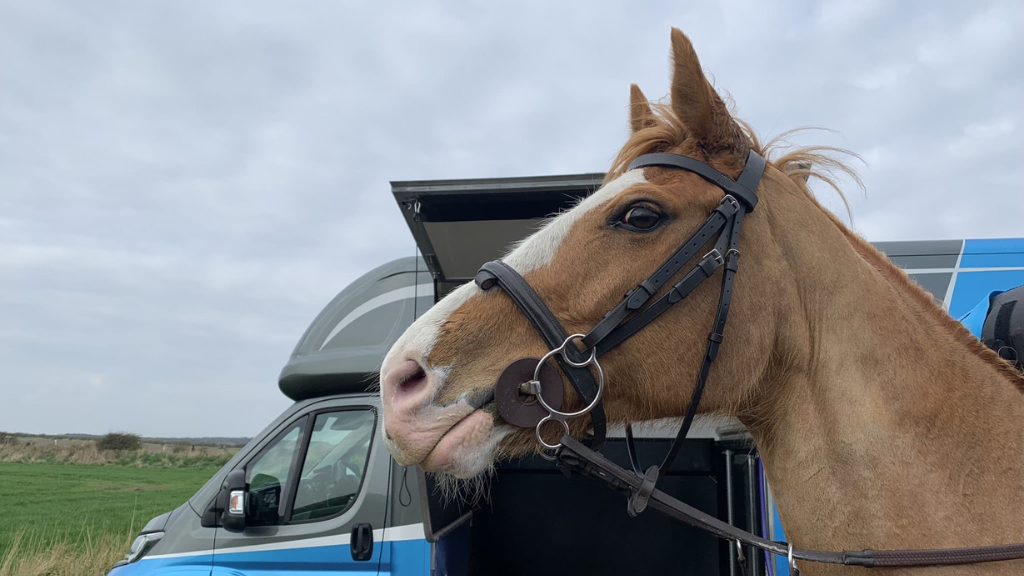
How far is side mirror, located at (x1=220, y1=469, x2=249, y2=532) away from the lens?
14.4 feet

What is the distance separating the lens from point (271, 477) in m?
4.72

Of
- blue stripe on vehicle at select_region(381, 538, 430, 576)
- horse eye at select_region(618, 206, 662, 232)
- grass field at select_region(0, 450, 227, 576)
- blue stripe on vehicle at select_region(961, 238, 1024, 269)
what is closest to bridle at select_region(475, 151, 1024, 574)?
horse eye at select_region(618, 206, 662, 232)

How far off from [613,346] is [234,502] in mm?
3781

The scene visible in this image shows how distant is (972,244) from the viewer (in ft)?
15.0

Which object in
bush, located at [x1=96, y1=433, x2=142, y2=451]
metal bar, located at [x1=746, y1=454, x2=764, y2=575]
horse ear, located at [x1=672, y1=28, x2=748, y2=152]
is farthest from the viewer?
bush, located at [x1=96, y1=433, x2=142, y2=451]

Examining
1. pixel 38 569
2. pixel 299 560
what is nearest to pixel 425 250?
pixel 299 560

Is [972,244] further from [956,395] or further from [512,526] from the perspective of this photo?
[512,526]

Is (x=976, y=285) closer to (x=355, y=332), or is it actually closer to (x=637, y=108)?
(x=637, y=108)

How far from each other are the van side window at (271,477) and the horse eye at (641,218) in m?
3.85

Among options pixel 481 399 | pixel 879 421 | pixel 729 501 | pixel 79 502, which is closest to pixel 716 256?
pixel 879 421

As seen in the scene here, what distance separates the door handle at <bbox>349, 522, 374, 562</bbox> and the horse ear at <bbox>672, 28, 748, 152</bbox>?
3844 mm

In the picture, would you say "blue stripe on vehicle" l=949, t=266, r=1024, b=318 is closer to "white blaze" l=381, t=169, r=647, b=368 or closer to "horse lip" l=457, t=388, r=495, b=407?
"white blaze" l=381, t=169, r=647, b=368

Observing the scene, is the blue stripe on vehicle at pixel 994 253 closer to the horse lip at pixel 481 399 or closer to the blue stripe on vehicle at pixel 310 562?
the horse lip at pixel 481 399

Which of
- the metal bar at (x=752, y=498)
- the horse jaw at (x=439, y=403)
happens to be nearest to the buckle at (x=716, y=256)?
the horse jaw at (x=439, y=403)
